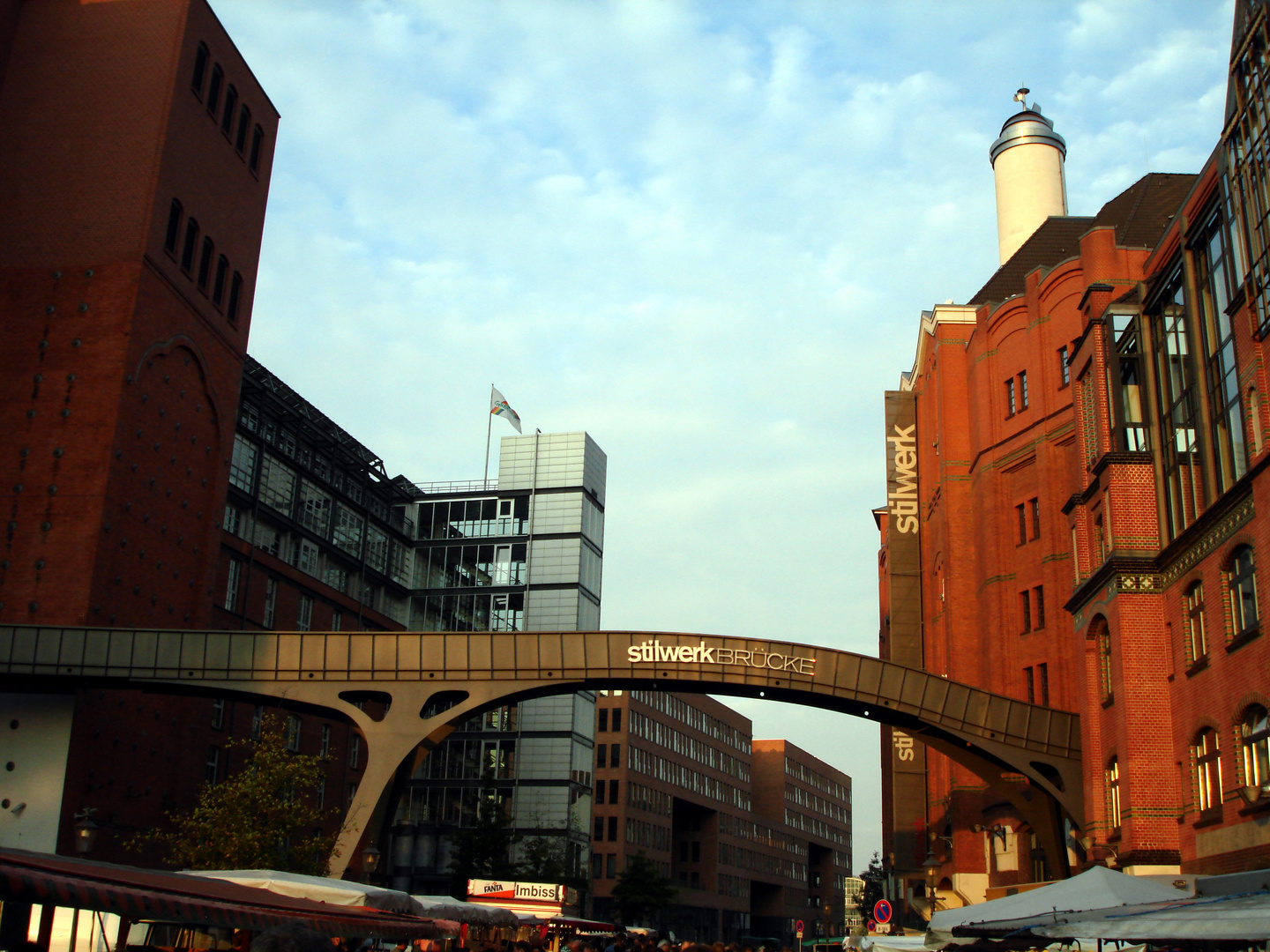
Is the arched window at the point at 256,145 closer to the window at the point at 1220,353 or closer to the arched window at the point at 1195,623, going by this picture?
the window at the point at 1220,353

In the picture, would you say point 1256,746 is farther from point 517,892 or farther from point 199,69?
point 199,69

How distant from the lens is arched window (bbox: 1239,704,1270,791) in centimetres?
2241

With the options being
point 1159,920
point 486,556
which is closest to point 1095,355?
point 1159,920

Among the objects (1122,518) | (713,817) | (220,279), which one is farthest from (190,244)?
(713,817)

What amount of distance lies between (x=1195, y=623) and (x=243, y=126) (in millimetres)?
39289

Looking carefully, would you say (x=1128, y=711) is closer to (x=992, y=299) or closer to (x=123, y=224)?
(x=992, y=299)

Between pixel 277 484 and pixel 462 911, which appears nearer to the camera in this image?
pixel 462 911

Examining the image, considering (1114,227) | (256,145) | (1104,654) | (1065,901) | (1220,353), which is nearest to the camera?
(1065,901)

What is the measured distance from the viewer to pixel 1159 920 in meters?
12.4

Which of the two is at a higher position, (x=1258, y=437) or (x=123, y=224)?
(x=123, y=224)

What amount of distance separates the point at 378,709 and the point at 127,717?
2608 cm

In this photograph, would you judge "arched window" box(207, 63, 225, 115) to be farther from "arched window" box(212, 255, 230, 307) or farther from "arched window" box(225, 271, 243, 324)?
"arched window" box(225, 271, 243, 324)

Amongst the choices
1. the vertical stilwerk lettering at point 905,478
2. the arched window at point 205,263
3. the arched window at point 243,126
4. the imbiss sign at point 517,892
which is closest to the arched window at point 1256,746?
the imbiss sign at point 517,892

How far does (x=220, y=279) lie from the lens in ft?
156
